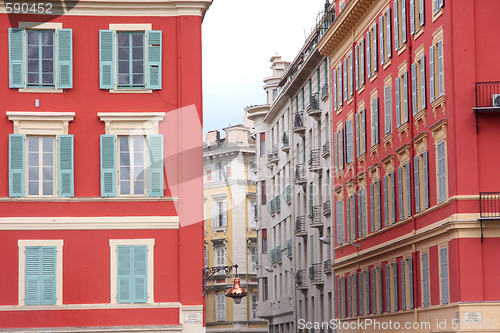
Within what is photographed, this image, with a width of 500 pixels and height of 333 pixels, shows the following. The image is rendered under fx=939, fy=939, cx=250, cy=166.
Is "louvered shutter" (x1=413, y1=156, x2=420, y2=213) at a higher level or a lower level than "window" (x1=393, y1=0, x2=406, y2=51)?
lower

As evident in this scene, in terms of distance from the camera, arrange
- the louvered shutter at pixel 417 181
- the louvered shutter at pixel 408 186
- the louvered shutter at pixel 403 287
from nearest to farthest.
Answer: the louvered shutter at pixel 417 181 → the louvered shutter at pixel 408 186 → the louvered shutter at pixel 403 287

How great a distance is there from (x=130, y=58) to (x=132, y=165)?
3.92 m

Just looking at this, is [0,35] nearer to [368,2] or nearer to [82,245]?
[82,245]

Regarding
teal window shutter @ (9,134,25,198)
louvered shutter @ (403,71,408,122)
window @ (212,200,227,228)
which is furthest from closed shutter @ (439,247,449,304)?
window @ (212,200,227,228)

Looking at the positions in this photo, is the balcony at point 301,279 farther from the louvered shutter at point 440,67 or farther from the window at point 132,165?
the window at point 132,165

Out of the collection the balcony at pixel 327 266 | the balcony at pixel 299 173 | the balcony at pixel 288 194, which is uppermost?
the balcony at pixel 299 173

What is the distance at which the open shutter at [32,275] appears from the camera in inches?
1278

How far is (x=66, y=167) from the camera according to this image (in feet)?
109

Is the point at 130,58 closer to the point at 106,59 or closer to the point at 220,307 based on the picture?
the point at 106,59

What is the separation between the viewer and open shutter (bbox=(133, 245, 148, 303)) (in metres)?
32.8

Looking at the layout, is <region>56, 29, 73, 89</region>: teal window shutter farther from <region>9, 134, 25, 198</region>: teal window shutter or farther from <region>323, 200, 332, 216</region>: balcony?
<region>323, 200, 332, 216</region>: balcony

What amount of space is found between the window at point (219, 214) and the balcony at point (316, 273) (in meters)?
36.1

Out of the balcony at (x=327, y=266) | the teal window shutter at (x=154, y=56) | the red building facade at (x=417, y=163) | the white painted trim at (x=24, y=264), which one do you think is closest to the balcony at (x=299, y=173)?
the balcony at (x=327, y=266)

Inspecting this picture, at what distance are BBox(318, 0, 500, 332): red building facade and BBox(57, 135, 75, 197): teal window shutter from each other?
14.1 metres
